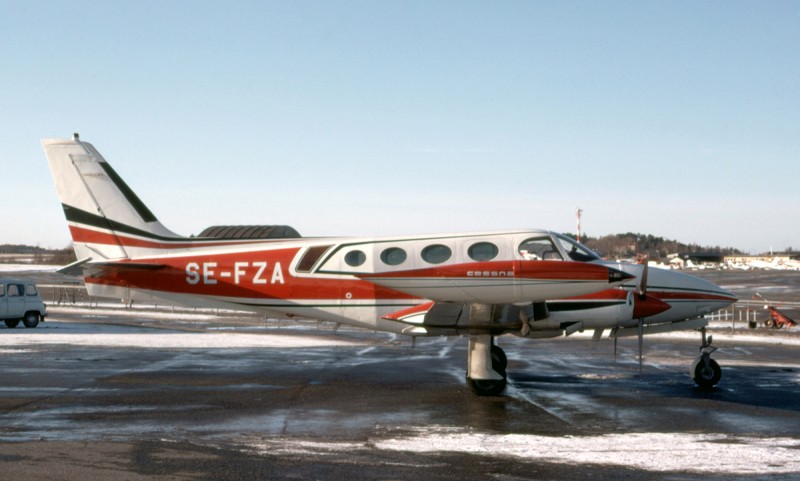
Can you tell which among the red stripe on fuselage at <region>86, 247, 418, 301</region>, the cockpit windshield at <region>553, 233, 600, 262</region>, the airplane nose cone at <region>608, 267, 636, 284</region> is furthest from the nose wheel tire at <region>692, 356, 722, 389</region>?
the red stripe on fuselage at <region>86, 247, 418, 301</region>

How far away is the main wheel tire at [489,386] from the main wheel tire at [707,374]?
4548 mm

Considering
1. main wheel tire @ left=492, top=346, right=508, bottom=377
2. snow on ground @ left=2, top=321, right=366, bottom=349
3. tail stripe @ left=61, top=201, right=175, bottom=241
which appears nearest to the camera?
main wheel tire @ left=492, top=346, right=508, bottom=377

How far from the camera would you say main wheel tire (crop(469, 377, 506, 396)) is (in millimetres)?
16266

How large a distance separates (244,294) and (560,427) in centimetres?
806

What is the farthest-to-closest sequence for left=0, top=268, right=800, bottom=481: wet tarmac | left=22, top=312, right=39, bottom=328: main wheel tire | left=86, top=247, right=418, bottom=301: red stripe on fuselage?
left=22, top=312, right=39, bottom=328: main wheel tire < left=86, top=247, right=418, bottom=301: red stripe on fuselage < left=0, top=268, right=800, bottom=481: wet tarmac

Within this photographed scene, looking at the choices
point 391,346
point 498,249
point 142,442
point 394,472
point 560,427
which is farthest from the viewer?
point 391,346

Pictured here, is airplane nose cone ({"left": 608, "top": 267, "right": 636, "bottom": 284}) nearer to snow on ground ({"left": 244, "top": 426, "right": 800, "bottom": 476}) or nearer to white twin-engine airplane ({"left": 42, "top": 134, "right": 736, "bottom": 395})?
white twin-engine airplane ({"left": 42, "top": 134, "right": 736, "bottom": 395})

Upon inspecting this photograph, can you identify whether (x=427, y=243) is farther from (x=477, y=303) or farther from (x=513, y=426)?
(x=513, y=426)

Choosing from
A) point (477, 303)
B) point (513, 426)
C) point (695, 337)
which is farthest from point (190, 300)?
point (695, 337)

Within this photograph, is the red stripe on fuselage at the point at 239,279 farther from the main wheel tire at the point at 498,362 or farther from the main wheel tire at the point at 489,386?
the main wheel tire at the point at 489,386

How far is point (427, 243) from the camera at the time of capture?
1675 cm

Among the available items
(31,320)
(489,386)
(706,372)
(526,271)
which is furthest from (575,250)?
(31,320)

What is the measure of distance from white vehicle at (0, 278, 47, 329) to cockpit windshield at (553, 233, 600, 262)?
78.7 ft

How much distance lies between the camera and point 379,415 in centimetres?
1418
